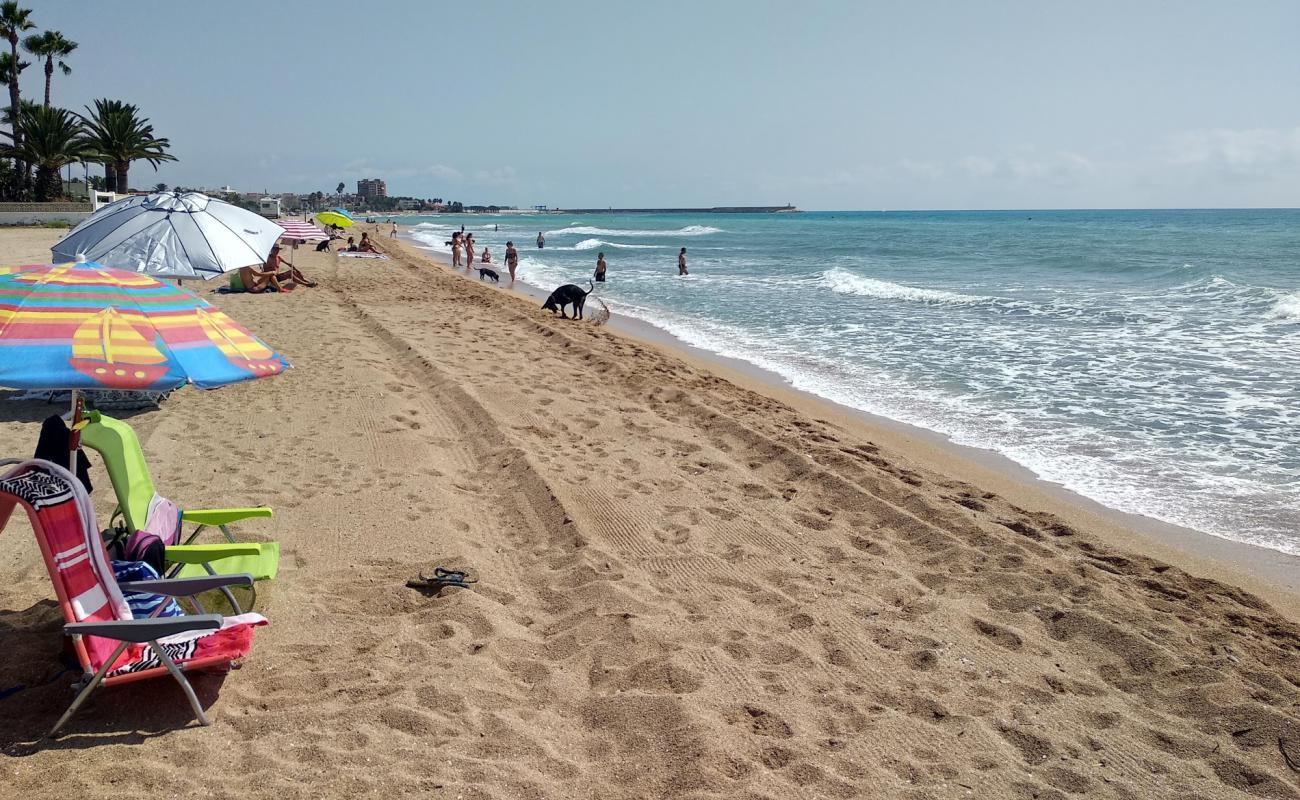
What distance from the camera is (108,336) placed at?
3666mm

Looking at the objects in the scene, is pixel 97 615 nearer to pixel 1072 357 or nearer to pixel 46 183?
pixel 1072 357

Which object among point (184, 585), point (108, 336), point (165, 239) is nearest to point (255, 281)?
point (165, 239)

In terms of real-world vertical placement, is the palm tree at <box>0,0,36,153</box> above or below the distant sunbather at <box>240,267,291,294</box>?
above

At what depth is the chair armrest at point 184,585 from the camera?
3633 millimetres

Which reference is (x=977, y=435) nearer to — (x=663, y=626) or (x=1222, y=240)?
(x=663, y=626)

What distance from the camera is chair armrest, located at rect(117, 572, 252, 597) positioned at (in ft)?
11.9

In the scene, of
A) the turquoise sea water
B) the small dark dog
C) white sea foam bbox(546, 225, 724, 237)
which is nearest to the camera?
the turquoise sea water

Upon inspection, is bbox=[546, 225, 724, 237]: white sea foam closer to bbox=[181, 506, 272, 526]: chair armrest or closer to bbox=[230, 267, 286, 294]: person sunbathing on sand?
bbox=[230, 267, 286, 294]: person sunbathing on sand

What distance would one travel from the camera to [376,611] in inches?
172

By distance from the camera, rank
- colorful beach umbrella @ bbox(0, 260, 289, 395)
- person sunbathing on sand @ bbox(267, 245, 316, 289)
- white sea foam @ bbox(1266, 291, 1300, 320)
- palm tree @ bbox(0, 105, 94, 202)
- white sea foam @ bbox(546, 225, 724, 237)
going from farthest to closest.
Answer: white sea foam @ bbox(546, 225, 724, 237)
palm tree @ bbox(0, 105, 94, 202)
person sunbathing on sand @ bbox(267, 245, 316, 289)
white sea foam @ bbox(1266, 291, 1300, 320)
colorful beach umbrella @ bbox(0, 260, 289, 395)

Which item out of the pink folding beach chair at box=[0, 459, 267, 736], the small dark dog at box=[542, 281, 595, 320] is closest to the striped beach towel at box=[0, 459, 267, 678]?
the pink folding beach chair at box=[0, 459, 267, 736]

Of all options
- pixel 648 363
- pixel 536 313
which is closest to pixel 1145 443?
pixel 648 363

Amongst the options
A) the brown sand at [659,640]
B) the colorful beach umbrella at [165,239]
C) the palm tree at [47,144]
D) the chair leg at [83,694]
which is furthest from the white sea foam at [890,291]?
the palm tree at [47,144]

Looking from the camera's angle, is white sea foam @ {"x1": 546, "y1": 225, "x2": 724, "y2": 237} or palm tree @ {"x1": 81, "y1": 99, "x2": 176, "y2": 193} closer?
palm tree @ {"x1": 81, "y1": 99, "x2": 176, "y2": 193}
